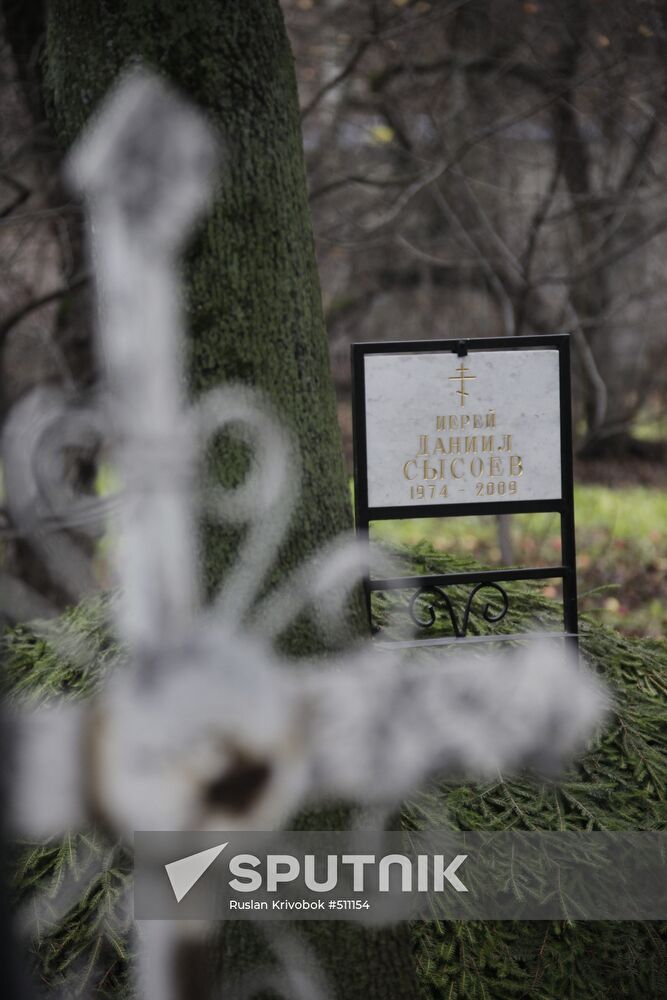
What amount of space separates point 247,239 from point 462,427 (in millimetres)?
867

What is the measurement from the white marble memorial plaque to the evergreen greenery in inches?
28.6

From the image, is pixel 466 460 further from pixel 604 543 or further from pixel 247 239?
pixel 604 543

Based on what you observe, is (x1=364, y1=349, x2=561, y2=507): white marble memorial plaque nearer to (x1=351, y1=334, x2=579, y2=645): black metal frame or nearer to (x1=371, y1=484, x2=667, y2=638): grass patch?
(x1=351, y1=334, x2=579, y2=645): black metal frame

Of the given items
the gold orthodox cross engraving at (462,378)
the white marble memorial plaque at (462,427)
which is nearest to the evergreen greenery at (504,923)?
the white marble memorial plaque at (462,427)

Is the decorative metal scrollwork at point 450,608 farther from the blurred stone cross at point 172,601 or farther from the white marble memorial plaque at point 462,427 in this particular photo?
the blurred stone cross at point 172,601

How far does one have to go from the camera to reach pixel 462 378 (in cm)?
230

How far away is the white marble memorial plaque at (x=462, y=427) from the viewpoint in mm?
2275

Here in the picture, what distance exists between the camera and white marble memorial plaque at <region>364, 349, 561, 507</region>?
7.47ft

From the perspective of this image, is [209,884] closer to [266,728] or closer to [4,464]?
[266,728]

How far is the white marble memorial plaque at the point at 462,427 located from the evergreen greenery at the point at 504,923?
2.38 feet

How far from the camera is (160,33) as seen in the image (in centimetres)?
162

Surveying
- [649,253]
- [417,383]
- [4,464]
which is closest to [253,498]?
[417,383]

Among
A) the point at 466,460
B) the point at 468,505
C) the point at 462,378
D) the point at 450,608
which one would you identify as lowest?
the point at 450,608

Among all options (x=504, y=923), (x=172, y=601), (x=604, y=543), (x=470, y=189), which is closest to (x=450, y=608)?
(x=504, y=923)
